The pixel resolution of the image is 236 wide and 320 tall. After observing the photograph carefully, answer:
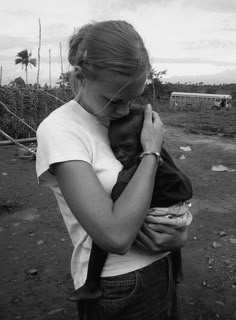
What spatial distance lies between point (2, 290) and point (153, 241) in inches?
90.0

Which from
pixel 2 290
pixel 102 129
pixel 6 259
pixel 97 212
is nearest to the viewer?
pixel 97 212

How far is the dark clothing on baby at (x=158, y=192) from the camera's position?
1.06 m

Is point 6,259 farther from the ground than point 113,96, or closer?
closer

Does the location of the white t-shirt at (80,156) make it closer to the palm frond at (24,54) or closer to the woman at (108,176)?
the woman at (108,176)

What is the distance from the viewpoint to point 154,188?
1.14 meters

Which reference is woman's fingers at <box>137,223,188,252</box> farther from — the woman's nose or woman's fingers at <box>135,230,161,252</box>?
the woman's nose

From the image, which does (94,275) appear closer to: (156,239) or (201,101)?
(156,239)

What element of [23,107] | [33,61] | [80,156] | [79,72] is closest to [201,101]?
[33,61]

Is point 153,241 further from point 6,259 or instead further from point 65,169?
point 6,259

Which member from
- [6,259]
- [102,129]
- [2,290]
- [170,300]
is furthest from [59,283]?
[102,129]

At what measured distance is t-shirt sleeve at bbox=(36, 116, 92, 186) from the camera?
3.26 ft

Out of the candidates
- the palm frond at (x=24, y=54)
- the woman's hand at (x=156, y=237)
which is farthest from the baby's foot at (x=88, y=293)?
the palm frond at (x=24, y=54)

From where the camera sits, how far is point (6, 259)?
3.50m

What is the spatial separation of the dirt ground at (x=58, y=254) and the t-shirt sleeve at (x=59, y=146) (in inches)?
76.9
